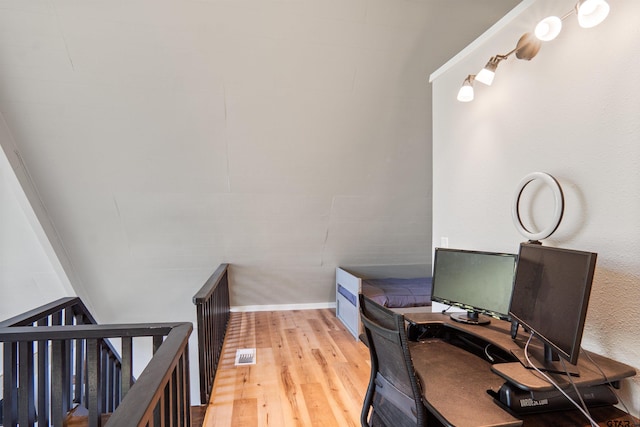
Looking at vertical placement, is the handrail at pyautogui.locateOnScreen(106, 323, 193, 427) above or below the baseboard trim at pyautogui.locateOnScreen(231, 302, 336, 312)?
above

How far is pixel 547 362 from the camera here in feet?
3.74

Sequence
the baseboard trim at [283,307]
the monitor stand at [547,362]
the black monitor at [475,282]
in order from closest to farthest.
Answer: the monitor stand at [547,362] < the black monitor at [475,282] < the baseboard trim at [283,307]

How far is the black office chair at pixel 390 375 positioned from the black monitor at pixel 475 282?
1.88 ft

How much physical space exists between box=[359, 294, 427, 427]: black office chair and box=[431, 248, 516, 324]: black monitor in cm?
57

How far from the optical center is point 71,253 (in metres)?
3.35

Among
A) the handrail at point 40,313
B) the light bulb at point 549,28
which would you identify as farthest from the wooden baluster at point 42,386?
the light bulb at point 549,28

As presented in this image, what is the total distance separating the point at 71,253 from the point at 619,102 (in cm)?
426

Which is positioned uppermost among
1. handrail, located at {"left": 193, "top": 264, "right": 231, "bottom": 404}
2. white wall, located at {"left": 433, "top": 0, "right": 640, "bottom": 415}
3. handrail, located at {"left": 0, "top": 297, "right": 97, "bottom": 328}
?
white wall, located at {"left": 433, "top": 0, "right": 640, "bottom": 415}

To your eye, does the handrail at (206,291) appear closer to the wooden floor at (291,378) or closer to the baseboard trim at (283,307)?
the wooden floor at (291,378)

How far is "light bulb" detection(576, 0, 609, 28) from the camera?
1094 mm

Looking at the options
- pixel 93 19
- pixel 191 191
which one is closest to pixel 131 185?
pixel 191 191

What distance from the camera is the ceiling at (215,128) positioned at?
2227 millimetres

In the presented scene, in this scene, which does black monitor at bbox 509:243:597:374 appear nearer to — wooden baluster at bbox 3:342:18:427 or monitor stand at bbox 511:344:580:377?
monitor stand at bbox 511:344:580:377

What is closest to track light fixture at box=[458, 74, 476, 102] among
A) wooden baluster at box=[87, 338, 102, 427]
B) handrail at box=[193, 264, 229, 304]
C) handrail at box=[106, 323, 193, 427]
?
handrail at box=[106, 323, 193, 427]
